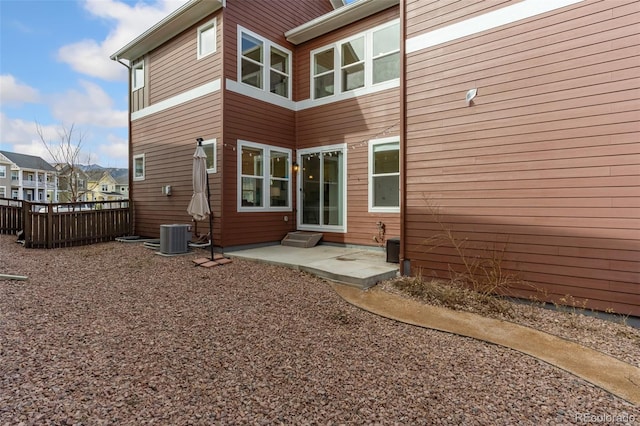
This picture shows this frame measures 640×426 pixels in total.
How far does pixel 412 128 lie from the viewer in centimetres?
550

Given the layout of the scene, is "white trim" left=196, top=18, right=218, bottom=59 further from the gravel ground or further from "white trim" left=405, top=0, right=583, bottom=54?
the gravel ground

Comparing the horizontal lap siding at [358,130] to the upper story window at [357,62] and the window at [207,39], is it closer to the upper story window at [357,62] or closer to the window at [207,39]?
the upper story window at [357,62]

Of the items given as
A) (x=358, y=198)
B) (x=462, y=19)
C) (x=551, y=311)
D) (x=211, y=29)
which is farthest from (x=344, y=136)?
(x=551, y=311)

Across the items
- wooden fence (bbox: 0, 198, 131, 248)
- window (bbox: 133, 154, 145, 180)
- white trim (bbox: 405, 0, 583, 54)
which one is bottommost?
wooden fence (bbox: 0, 198, 131, 248)

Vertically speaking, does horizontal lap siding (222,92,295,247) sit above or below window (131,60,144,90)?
below

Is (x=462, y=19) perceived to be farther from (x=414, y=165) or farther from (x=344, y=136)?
(x=344, y=136)

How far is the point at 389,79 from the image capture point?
7.53 meters

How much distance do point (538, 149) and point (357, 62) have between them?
5165 millimetres

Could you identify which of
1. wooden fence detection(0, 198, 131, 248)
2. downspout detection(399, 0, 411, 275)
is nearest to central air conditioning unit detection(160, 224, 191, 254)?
wooden fence detection(0, 198, 131, 248)

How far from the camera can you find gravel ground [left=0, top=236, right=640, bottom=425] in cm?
208

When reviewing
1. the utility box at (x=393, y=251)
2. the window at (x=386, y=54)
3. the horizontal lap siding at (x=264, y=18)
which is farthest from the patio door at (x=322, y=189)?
the horizontal lap siding at (x=264, y=18)

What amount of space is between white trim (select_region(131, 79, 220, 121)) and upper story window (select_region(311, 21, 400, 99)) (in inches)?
106

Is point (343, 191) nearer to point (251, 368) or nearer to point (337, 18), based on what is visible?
point (337, 18)

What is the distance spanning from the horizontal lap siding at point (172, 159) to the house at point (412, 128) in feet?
0.18
